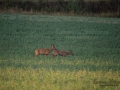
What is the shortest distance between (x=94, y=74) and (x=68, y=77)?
0.49 metres

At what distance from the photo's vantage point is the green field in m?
5.30

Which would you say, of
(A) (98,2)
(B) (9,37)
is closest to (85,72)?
(B) (9,37)

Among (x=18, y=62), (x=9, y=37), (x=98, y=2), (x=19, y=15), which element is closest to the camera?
(x=18, y=62)

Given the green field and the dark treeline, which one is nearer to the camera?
the green field

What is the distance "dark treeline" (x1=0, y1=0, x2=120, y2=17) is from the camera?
1260 cm

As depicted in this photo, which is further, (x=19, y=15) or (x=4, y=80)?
(x=19, y=15)

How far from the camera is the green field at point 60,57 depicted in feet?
17.4

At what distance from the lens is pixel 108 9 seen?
44.4 feet

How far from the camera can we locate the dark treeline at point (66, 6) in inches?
496

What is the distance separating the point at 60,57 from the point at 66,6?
6.20m

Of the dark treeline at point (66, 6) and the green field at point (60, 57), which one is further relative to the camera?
the dark treeline at point (66, 6)

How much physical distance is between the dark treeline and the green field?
1.65 feet

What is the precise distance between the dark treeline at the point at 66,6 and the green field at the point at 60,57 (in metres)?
0.50

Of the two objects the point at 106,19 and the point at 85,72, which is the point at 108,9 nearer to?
the point at 106,19
